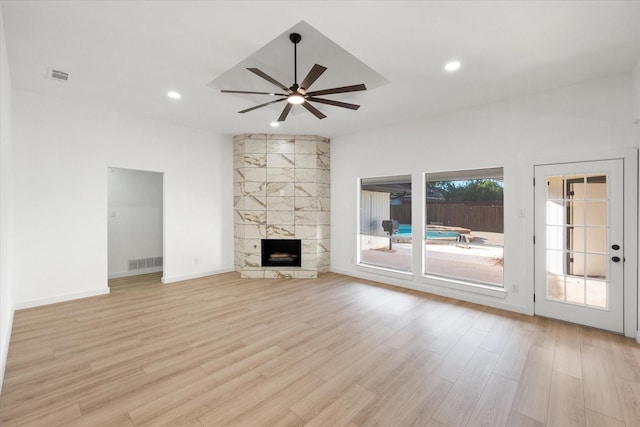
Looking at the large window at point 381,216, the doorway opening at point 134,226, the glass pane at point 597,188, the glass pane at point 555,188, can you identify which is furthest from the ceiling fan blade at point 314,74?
the doorway opening at point 134,226

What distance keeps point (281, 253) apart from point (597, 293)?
5.09 m

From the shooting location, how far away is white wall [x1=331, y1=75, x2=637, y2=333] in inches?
129

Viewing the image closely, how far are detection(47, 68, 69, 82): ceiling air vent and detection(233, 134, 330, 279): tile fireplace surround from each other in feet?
9.74

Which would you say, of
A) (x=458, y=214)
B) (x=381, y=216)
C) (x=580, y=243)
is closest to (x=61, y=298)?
(x=381, y=216)

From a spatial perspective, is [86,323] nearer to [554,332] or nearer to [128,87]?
[128,87]

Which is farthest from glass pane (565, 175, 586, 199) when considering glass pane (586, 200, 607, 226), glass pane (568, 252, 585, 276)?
glass pane (568, 252, 585, 276)

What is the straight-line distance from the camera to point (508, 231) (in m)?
3.94

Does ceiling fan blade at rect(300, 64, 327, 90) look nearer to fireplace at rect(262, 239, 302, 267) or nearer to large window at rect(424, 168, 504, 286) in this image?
large window at rect(424, 168, 504, 286)

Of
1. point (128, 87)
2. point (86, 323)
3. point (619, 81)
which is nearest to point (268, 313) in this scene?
point (86, 323)

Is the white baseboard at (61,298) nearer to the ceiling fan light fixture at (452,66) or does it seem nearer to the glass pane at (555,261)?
the ceiling fan light fixture at (452,66)

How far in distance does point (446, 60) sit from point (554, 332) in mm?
3372

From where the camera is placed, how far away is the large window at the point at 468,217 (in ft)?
14.7

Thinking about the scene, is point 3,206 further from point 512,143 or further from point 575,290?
point 575,290

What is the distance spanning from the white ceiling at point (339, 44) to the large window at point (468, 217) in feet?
4.39
